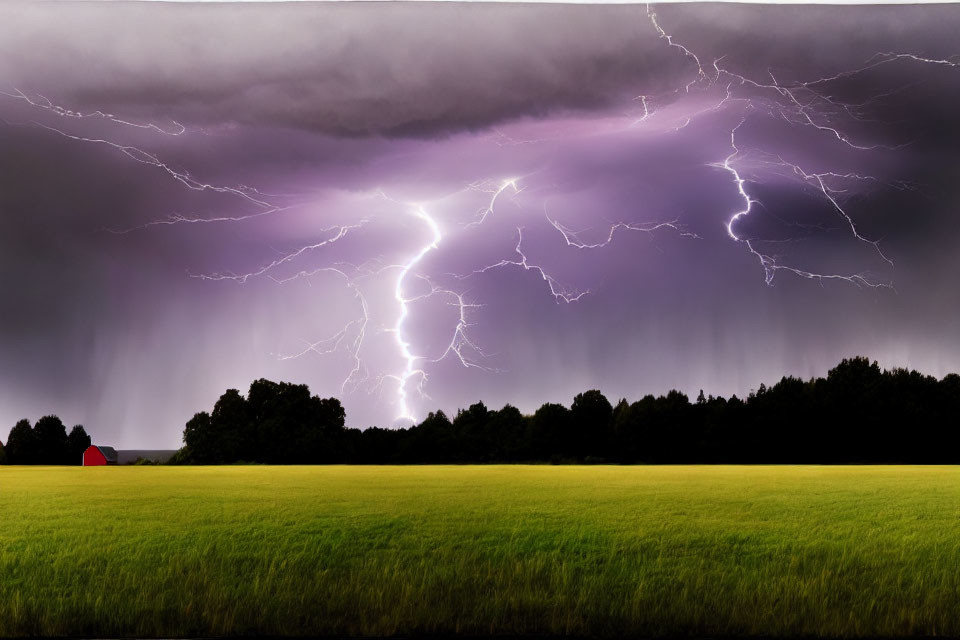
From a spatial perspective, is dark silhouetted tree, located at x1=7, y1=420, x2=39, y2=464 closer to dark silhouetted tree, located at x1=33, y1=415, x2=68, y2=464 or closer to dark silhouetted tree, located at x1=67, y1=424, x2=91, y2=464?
dark silhouetted tree, located at x1=33, y1=415, x2=68, y2=464

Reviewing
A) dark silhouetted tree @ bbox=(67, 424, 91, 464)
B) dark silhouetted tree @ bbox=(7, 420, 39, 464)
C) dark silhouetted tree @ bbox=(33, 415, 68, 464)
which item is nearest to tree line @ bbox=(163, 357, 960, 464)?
dark silhouetted tree @ bbox=(67, 424, 91, 464)

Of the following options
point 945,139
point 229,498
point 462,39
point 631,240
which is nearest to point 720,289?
point 631,240

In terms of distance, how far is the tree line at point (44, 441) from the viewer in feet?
17.8

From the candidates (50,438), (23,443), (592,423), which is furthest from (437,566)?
(23,443)

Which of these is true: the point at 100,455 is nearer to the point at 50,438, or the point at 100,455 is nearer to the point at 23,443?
the point at 50,438

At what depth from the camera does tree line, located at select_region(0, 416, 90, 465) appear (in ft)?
17.8

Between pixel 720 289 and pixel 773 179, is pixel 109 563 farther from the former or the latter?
pixel 773 179

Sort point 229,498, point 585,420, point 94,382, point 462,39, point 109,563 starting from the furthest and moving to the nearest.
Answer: point 229,498
point 585,420
point 462,39
point 94,382
point 109,563

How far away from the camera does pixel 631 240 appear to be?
560cm

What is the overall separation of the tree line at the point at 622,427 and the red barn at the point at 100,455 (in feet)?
1.61

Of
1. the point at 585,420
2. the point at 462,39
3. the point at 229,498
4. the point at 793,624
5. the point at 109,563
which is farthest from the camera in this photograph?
the point at 229,498

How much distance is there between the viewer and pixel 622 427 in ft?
26.6

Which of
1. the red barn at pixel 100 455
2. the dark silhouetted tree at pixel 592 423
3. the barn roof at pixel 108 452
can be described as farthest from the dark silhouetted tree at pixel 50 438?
the dark silhouetted tree at pixel 592 423

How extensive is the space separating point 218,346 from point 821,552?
18.0ft
